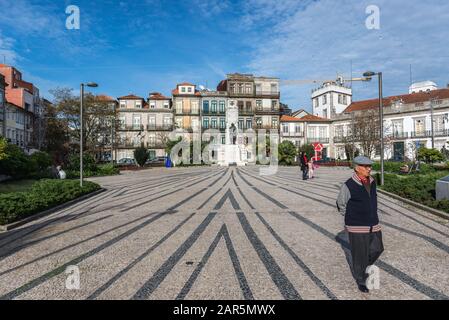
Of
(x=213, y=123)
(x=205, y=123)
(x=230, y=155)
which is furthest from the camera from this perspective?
(x=213, y=123)

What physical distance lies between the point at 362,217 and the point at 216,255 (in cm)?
286

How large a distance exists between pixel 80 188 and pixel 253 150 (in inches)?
1727

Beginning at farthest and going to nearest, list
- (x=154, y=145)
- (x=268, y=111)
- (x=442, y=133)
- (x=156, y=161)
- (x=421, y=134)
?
1. (x=268, y=111)
2. (x=154, y=145)
3. (x=421, y=134)
4. (x=156, y=161)
5. (x=442, y=133)

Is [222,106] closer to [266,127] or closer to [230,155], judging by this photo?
[266,127]

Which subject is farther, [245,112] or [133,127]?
[245,112]

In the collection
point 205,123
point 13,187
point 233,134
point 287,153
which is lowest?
point 13,187

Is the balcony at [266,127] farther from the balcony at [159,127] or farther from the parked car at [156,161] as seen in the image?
the parked car at [156,161]

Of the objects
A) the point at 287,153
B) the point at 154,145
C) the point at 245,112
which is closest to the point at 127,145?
the point at 154,145

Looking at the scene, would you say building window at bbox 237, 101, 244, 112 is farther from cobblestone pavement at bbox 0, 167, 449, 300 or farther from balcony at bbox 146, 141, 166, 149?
cobblestone pavement at bbox 0, 167, 449, 300

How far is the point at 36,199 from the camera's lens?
10203 millimetres

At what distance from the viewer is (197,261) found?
5.23 m

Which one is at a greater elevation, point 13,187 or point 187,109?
point 187,109

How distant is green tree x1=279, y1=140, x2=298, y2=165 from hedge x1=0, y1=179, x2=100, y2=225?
114ft

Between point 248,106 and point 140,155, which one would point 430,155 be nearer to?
point 248,106
